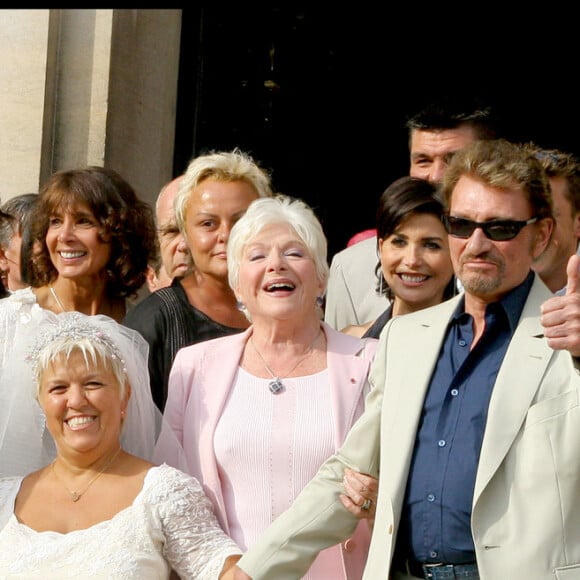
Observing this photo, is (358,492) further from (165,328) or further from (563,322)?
(165,328)

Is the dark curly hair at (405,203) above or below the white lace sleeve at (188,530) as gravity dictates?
above

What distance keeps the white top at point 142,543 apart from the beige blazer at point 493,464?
0.95 feet

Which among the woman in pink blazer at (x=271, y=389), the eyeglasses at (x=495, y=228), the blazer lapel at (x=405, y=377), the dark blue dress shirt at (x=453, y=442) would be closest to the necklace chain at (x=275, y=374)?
the woman in pink blazer at (x=271, y=389)

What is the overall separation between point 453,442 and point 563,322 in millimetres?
511

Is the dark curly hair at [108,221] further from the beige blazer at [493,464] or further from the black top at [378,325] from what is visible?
the beige blazer at [493,464]

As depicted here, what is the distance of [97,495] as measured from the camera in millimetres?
4562

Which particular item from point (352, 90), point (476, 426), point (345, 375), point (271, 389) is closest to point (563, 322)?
point (476, 426)

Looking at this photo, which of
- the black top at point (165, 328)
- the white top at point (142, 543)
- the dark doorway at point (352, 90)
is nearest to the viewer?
the white top at point (142, 543)

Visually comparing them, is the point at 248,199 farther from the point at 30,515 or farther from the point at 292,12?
the point at 292,12

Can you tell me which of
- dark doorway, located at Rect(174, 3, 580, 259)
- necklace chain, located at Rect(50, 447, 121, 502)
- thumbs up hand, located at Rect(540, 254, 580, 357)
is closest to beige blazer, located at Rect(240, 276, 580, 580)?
thumbs up hand, located at Rect(540, 254, 580, 357)

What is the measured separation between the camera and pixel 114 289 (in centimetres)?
545

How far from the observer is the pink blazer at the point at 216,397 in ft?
15.0

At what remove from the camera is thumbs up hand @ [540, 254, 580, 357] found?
3.62 metres

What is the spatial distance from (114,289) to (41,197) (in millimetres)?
445
